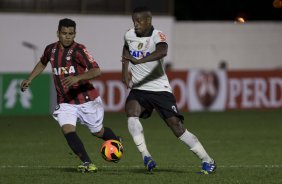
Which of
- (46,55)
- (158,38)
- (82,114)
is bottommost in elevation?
(82,114)

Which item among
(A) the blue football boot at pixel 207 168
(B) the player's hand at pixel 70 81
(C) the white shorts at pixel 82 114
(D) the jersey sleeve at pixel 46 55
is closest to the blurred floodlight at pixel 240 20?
(A) the blue football boot at pixel 207 168

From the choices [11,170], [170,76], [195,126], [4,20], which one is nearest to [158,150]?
[11,170]

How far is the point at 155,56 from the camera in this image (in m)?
11.4

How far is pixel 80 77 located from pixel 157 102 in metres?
1.07

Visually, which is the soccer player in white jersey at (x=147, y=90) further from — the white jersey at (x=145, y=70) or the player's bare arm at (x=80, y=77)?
the player's bare arm at (x=80, y=77)

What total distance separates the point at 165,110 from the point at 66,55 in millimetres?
1490

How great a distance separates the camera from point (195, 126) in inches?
863

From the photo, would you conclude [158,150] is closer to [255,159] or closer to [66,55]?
[255,159]

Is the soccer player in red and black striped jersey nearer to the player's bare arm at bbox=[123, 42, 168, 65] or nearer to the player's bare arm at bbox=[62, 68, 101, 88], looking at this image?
the player's bare arm at bbox=[62, 68, 101, 88]

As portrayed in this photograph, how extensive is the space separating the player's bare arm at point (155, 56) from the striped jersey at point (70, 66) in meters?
0.64

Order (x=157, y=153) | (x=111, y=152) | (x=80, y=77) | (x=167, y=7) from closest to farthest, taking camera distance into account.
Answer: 1. (x=80, y=77)
2. (x=111, y=152)
3. (x=157, y=153)
4. (x=167, y=7)

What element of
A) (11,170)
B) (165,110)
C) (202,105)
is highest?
(165,110)

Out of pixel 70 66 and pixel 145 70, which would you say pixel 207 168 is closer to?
pixel 145 70

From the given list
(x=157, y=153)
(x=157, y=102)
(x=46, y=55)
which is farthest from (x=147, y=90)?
(x=157, y=153)
